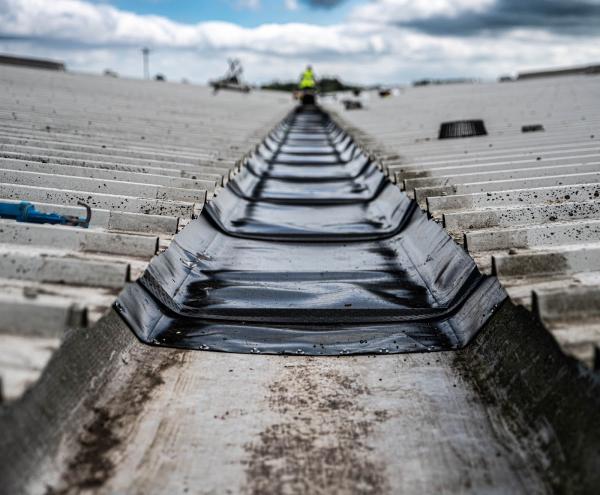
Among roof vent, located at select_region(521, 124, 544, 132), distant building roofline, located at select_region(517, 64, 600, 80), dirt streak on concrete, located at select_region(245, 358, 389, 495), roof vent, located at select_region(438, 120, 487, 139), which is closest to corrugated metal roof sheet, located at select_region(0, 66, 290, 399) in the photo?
dirt streak on concrete, located at select_region(245, 358, 389, 495)

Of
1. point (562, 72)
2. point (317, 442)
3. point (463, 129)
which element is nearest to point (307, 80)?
point (562, 72)

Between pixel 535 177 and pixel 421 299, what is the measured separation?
1517 mm

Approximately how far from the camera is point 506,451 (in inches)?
78.0

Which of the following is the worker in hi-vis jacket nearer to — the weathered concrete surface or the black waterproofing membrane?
the black waterproofing membrane

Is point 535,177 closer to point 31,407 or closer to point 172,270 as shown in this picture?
point 172,270

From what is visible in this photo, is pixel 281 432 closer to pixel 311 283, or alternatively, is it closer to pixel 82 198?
pixel 311 283

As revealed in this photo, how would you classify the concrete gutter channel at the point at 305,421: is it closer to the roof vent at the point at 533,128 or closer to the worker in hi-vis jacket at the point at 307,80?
the roof vent at the point at 533,128

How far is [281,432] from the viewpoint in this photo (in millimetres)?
2076

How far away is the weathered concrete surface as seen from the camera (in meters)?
1.81

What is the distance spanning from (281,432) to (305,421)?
11 centimetres

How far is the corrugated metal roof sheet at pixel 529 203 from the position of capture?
2055mm

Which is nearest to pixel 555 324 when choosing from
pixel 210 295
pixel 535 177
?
pixel 210 295

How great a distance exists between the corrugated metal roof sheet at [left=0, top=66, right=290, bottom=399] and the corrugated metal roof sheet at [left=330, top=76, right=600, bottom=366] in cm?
144

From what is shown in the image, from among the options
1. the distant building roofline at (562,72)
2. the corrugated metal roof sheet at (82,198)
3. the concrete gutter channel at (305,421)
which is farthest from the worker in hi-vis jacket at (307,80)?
the concrete gutter channel at (305,421)
